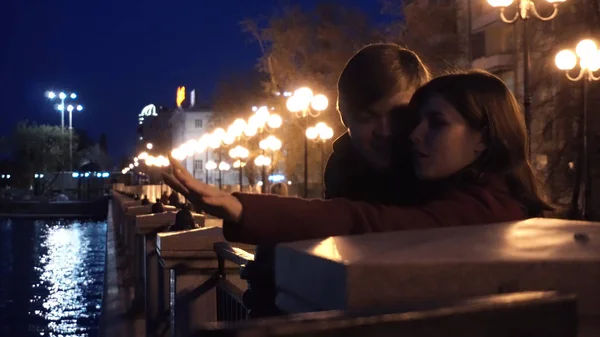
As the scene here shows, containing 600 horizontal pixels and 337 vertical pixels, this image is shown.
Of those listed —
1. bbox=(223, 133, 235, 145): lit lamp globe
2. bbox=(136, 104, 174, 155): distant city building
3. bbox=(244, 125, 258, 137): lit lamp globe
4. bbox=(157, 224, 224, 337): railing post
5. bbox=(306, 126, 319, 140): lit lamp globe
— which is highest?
bbox=(136, 104, 174, 155): distant city building

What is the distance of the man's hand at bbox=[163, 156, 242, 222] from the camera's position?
220cm

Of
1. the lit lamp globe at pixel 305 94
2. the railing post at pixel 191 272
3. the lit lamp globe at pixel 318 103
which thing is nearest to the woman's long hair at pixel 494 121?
the railing post at pixel 191 272

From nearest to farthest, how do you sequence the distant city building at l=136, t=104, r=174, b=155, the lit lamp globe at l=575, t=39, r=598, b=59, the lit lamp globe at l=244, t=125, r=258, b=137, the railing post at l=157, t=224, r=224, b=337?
the railing post at l=157, t=224, r=224, b=337
the lit lamp globe at l=575, t=39, r=598, b=59
the lit lamp globe at l=244, t=125, r=258, b=137
the distant city building at l=136, t=104, r=174, b=155

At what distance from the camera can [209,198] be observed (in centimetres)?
220

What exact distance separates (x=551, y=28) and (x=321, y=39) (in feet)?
47.9

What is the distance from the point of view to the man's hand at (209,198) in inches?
86.4

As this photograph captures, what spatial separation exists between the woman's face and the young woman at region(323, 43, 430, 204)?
5.7 inches

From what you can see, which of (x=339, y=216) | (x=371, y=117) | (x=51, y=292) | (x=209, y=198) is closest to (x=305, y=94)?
(x=51, y=292)

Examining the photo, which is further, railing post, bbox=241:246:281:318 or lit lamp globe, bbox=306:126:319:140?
lit lamp globe, bbox=306:126:319:140

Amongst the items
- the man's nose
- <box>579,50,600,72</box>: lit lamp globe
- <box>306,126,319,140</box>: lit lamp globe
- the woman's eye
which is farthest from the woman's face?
<box>306,126,319,140</box>: lit lamp globe

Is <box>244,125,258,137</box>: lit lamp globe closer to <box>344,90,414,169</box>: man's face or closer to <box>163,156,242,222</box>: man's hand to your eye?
<box>344,90,414,169</box>: man's face

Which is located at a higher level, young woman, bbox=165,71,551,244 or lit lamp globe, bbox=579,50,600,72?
lit lamp globe, bbox=579,50,600,72

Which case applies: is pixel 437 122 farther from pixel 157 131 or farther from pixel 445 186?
pixel 157 131

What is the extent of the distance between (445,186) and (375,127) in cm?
42
